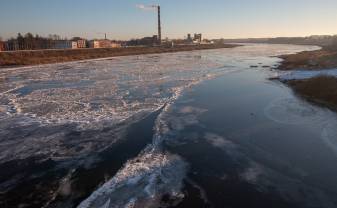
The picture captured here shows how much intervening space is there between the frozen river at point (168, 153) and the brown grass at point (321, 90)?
80 centimetres

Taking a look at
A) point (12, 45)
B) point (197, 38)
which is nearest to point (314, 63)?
point (12, 45)

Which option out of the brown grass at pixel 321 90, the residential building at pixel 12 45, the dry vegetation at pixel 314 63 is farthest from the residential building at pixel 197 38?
the brown grass at pixel 321 90

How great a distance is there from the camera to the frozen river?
263 inches

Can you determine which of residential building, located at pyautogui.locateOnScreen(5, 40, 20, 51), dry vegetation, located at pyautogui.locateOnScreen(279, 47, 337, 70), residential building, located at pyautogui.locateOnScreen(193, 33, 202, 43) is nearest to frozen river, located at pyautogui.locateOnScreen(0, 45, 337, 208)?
dry vegetation, located at pyautogui.locateOnScreen(279, 47, 337, 70)

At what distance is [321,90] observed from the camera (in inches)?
658

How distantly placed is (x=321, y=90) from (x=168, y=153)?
36.5ft

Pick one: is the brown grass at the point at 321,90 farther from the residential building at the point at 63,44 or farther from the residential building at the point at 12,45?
the residential building at the point at 63,44

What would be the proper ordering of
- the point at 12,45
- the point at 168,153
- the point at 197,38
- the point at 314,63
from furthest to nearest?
1. the point at 197,38
2. the point at 12,45
3. the point at 314,63
4. the point at 168,153

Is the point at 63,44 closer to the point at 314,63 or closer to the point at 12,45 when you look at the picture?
the point at 12,45

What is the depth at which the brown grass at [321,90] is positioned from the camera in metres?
14.9

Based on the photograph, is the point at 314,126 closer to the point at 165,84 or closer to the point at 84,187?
the point at 84,187

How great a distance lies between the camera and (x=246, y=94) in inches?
734

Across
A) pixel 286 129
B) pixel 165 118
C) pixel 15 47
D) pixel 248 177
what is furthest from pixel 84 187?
pixel 15 47

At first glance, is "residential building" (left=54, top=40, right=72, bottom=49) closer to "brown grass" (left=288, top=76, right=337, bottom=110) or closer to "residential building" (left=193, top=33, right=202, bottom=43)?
"brown grass" (left=288, top=76, right=337, bottom=110)
